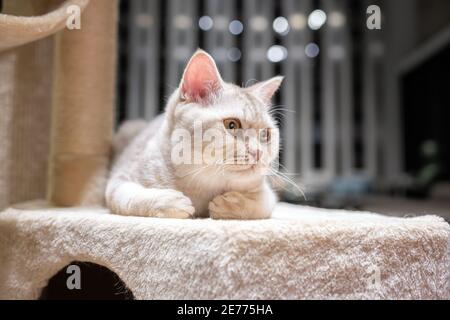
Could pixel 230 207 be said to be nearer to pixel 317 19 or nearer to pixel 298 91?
pixel 298 91

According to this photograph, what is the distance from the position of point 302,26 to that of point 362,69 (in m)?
1.04

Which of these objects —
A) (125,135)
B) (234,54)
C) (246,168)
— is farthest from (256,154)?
(234,54)

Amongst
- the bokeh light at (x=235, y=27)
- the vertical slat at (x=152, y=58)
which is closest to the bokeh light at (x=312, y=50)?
the bokeh light at (x=235, y=27)

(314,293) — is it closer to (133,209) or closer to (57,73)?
(133,209)

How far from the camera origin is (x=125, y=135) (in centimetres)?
148

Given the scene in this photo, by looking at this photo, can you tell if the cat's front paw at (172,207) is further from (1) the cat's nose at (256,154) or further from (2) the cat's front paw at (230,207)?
(1) the cat's nose at (256,154)

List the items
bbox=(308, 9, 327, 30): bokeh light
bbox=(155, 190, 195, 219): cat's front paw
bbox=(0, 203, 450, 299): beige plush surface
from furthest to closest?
1. bbox=(308, 9, 327, 30): bokeh light
2. bbox=(155, 190, 195, 219): cat's front paw
3. bbox=(0, 203, 450, 299): beige plush surface

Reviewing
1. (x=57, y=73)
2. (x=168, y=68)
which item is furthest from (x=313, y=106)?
(x=57, y=73)

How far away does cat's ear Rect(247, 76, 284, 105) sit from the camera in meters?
1.05

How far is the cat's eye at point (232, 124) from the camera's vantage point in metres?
0.90

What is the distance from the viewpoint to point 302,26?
537 centimetres

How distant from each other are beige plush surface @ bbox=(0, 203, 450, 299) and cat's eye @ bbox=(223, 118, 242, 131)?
241 mm

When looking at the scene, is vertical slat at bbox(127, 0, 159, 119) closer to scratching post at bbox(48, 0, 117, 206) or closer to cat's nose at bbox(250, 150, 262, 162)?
scratching post at bbox(48, 0, 117, 206)

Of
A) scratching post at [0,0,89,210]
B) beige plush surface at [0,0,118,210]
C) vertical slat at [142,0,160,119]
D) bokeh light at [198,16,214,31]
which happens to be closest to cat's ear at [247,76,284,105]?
beige plush surface at [0,0,118,210]
